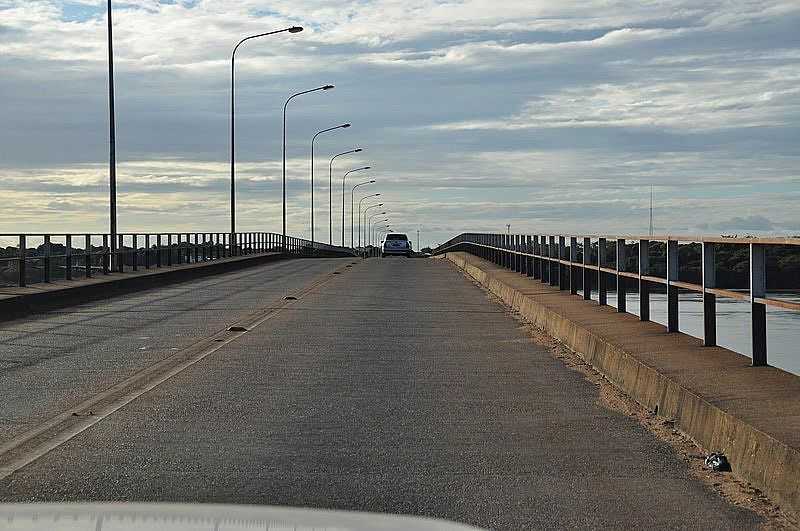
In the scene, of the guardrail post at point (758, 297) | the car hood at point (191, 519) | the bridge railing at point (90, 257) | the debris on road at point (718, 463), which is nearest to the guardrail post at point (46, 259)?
the bridge railing at point (90, 257)

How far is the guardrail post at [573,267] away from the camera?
22.4 meters

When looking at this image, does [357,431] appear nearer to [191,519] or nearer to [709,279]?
[709,279]

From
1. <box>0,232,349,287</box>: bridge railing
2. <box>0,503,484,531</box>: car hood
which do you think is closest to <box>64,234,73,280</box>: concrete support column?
<box>0,232,349,287</box>: bridge railing

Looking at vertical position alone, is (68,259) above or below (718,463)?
above

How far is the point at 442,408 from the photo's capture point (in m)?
11.5

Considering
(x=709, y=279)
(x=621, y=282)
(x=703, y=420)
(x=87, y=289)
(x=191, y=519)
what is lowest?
(x=703, y=420)

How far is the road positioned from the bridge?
30 mm

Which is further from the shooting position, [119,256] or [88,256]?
[119,256]

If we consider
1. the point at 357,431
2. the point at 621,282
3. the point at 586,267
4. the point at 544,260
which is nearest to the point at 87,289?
the point at 544,260

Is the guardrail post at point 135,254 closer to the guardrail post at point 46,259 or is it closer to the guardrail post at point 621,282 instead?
the guardrail post at point 46,259

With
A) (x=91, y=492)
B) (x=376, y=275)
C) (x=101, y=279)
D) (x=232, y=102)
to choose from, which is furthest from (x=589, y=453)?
(x=232, y=102)

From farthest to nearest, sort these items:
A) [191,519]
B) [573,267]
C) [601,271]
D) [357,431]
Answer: [573,267] → [601,271] → [357,431] → [191,519]

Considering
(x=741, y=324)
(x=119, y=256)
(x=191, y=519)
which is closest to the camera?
(x=191, y=519)

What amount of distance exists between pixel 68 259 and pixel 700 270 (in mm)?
20507
